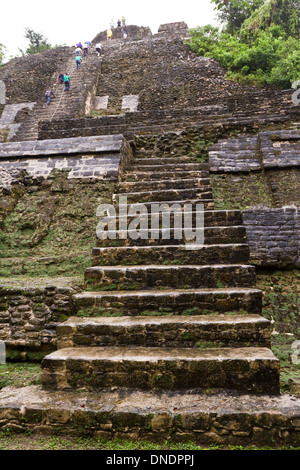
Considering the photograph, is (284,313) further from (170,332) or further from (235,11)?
(235,11)

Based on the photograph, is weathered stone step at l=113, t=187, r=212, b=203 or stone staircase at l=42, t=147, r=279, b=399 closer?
stone staircase at l=42, t=147, r=279, b=399

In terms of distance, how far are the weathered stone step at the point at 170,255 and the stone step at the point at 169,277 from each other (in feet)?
0.76

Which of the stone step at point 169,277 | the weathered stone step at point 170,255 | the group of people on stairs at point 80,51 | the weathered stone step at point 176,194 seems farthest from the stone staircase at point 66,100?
the stone step at point 169,277

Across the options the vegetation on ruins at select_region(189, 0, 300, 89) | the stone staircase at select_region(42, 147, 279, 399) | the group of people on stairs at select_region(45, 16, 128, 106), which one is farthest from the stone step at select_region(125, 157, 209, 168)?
the group of people on stairs at select_region(45, 16, 128, 106)

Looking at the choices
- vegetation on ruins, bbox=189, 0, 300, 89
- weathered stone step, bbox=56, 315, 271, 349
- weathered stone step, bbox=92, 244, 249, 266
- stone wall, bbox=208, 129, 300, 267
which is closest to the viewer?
weathered stone step, bbox=56, 315, 271, 349

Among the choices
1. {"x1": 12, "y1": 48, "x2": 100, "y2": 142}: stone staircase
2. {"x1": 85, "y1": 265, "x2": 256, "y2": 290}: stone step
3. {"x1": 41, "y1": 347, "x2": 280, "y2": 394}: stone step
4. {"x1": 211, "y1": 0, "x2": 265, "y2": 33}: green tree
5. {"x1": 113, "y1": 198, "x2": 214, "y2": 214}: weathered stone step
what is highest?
{"x1": 211, "y1": 0, "x2": 265, "y2": 33}: green tree

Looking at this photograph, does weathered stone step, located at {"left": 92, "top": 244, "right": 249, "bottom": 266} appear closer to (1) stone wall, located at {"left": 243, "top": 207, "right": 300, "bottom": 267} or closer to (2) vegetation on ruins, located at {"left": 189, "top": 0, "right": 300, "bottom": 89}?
(1) stone wall, located at {"left": 243, "top": 207, "right": 300, "bottom": 267}

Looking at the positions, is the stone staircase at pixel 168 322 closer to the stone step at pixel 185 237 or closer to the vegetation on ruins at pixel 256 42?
the stone step at pixel 185 237

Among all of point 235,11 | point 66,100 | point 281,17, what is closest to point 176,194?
point 66,100

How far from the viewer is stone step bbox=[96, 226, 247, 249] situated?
164 inches

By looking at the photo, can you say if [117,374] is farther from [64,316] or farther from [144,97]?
[144,97]

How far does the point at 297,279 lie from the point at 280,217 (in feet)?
3.04

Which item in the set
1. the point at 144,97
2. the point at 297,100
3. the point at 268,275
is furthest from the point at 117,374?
the point at 144,97

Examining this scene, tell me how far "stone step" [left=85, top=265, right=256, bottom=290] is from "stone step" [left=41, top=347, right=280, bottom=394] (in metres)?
0.84
